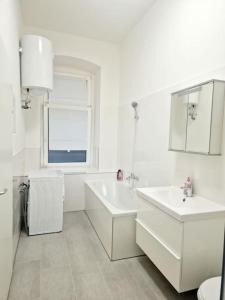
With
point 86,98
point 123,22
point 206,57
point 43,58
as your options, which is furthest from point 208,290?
point 86,98

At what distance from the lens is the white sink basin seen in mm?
1421

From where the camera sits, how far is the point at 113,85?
368 centimetres

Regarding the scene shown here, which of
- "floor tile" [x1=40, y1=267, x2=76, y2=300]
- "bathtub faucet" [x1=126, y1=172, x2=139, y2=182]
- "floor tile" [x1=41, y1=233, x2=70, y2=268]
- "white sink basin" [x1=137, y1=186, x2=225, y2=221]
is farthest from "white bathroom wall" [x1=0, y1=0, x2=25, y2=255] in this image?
"bathtub faucet" [x1=126, y1=172, x2=139, y2=182]

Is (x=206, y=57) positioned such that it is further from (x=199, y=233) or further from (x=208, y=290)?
(x=208, y=290)

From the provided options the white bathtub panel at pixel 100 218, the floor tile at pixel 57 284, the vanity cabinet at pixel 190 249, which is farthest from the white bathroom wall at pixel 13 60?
the vanity cabinet at pixel 190 249

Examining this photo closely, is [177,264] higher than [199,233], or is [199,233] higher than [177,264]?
[199,233]

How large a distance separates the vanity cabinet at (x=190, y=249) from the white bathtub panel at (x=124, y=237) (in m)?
0.57

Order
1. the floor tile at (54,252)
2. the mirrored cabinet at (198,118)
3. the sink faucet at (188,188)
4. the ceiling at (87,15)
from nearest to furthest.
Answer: the mirrored cabinet at (198,118), the sink faucet at (188,188), the floor tile at (54,252), the ceiling at (87,15)

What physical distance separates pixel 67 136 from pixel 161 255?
9.24 ft

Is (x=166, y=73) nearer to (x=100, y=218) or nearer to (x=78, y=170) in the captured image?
(x=100, y=218)

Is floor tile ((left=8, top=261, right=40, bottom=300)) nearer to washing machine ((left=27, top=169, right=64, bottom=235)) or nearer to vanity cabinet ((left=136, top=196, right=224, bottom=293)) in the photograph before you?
washing machine ((left=27, top=169, right=64, bottom=235))

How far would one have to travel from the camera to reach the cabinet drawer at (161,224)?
56.4 inches

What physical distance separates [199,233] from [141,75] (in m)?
2.21

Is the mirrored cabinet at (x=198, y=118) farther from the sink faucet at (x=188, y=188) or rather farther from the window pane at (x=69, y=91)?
the window pane at (x=69, y=91)
